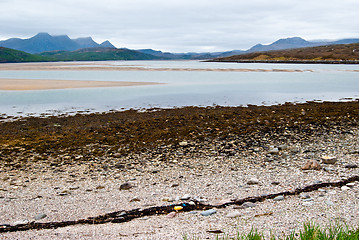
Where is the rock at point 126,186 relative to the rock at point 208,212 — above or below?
below

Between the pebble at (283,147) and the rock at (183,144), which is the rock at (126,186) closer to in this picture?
the rock at (183,144)

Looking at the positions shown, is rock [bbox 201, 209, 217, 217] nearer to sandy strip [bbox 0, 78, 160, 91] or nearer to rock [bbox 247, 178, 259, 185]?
rock [bbox 247, 178, 259, 185]

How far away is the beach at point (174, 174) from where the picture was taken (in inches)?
292

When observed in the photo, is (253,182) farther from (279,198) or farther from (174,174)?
(174,174)

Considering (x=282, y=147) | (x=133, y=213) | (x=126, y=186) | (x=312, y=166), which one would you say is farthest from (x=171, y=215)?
(x=282, y=147)

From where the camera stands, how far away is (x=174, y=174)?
37.2 ft

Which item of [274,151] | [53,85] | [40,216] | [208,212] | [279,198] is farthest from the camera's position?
[53,85]

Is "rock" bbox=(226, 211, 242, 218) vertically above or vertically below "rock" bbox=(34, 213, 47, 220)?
above

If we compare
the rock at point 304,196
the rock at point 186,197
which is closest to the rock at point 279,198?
the rock at point 304,196

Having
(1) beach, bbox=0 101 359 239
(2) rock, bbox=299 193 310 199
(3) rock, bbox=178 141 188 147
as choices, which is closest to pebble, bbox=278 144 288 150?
(1) beach, bbox=0 101 359 239

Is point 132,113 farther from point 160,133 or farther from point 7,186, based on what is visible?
point 7,186

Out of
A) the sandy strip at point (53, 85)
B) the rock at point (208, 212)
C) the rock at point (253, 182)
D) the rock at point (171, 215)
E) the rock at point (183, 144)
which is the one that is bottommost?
the rock at point (171, 215)

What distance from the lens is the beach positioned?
7.41 m

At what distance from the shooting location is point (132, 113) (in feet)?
78.2
